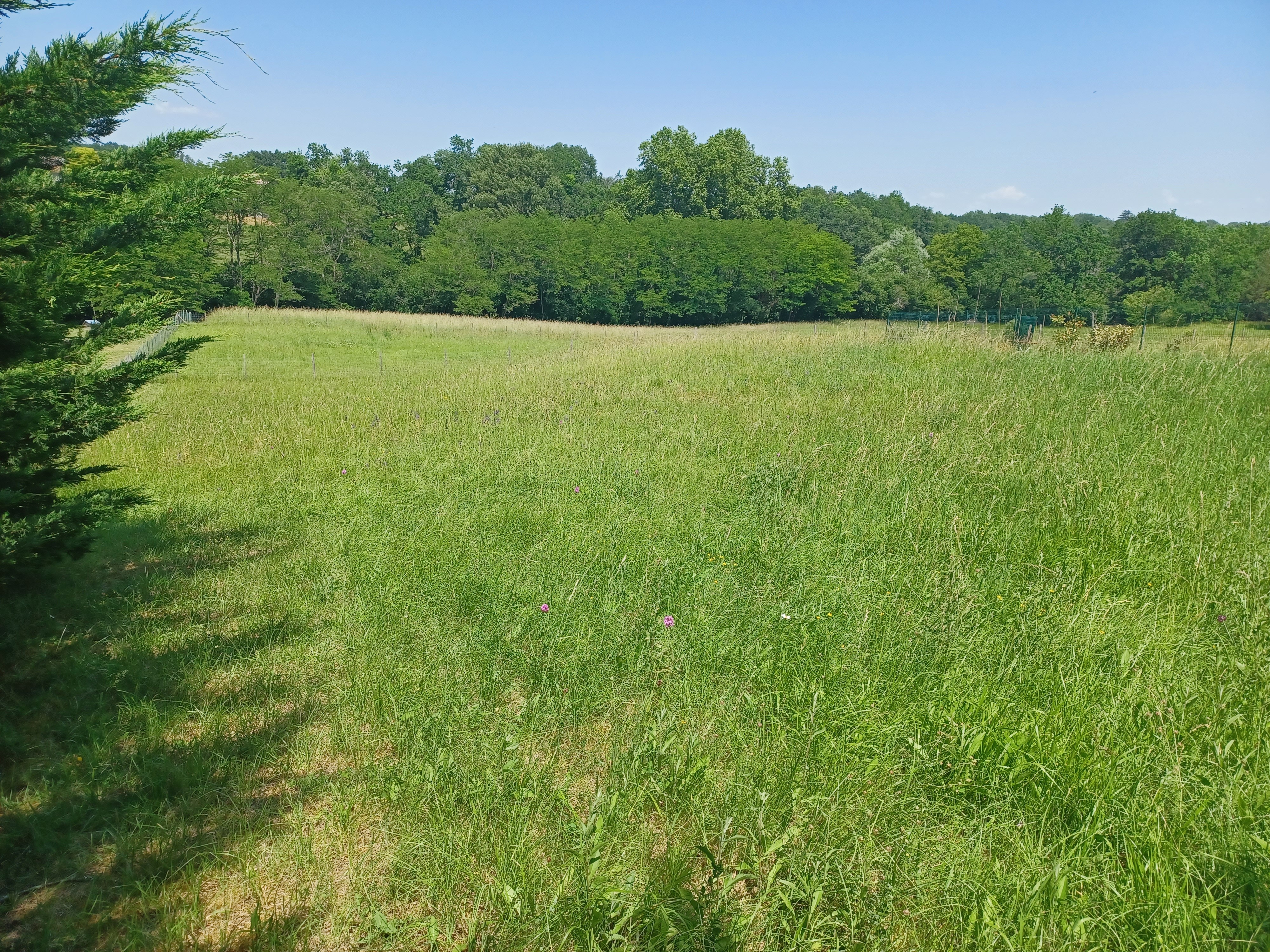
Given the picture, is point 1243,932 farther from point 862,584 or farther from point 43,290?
point 43,290

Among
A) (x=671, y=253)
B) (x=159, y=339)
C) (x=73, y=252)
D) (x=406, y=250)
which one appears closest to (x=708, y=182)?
(x=671, y=253)

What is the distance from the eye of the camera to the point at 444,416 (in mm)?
10320

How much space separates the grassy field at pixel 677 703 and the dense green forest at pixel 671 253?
46029mm

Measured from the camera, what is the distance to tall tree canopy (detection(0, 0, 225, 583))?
353 cm

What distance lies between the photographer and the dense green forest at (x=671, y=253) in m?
57.5

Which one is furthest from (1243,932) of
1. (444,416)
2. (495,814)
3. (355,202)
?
(355,202)

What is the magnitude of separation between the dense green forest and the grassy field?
46029 mm

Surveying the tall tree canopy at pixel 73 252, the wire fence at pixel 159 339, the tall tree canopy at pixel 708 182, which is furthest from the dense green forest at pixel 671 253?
the tall tree canopy at pixel 73 252

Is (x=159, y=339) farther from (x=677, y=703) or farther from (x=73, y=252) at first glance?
(x=677, y=703)

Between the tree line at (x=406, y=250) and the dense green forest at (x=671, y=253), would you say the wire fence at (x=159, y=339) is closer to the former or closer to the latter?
the tree line at (x=406, y=250)

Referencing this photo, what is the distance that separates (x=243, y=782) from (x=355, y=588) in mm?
2005

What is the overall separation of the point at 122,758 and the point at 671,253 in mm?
65444

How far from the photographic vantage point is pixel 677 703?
3.55 metres

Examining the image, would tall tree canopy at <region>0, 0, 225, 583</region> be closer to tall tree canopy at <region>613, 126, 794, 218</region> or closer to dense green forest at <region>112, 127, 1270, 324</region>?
dense green forest at <region>112, 127, 1270, 324</region>
